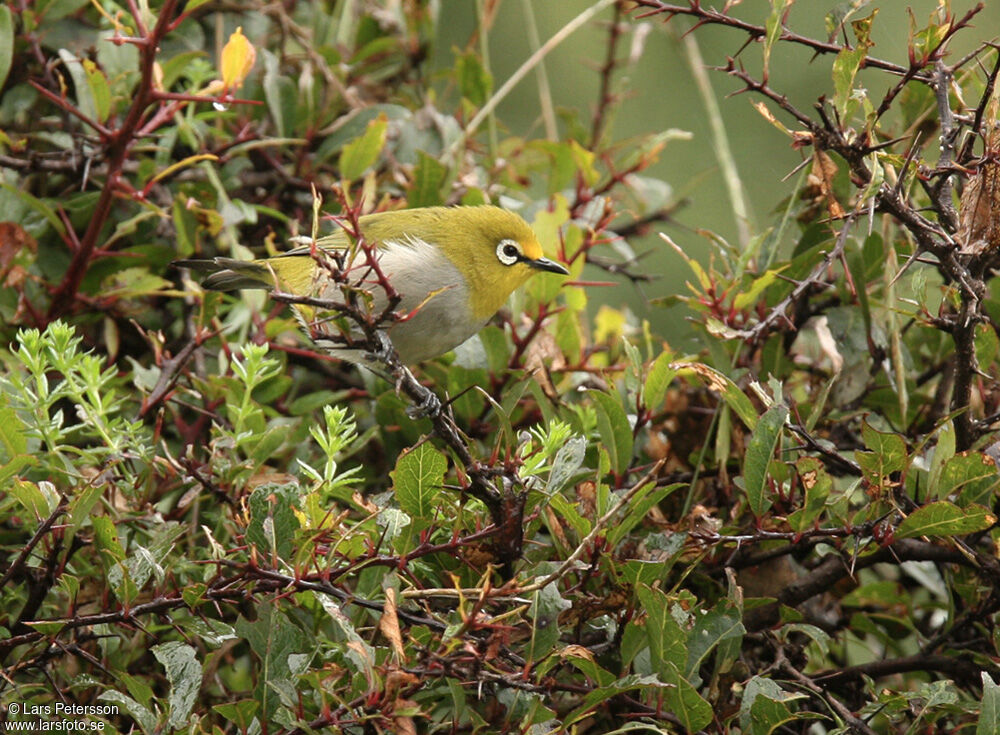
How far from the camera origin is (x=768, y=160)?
603 cm

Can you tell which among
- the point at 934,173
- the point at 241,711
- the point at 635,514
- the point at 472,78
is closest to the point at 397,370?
the point at 635,514

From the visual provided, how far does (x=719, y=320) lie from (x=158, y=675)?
154cm

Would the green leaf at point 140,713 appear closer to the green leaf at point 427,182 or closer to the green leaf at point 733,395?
the green leaf at point 733,395

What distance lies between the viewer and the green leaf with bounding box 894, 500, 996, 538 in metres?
1.84

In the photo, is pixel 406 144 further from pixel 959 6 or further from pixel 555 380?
pixel 959 6

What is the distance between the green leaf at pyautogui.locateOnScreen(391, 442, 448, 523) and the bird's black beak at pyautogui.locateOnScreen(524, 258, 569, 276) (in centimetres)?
107

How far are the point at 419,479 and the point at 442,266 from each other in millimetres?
1586

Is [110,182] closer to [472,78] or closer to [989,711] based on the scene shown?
[472,78]

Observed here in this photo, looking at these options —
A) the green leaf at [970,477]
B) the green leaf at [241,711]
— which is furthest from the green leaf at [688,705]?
the green leaf at [241,711]

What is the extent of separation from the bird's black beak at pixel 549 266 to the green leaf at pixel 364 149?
0.59 meters

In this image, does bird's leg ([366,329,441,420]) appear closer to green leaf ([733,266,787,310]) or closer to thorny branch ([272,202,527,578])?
thorny branch ([272,202,527,578])

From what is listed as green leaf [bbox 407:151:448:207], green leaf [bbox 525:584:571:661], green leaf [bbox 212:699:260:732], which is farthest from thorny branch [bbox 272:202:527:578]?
green leaf [bbox 407:151:448:207]

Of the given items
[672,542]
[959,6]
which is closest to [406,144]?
[672,542]

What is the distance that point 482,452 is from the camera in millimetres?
2688
